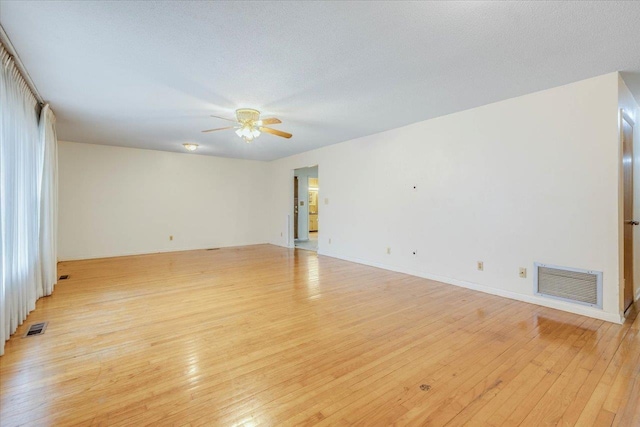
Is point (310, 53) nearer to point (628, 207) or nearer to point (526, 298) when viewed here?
point (526, 298)

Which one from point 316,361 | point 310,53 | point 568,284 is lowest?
point 316,361

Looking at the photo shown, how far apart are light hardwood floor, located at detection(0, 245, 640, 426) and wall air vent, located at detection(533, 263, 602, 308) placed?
0.22 m

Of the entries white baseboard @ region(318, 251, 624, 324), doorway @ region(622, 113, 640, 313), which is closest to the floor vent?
white baseboard @ region(318, 251, 624, 324)

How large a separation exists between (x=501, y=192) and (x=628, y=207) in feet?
3.88

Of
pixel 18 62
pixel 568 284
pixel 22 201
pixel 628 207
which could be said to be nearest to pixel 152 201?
pixel 22 201

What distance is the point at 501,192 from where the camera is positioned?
11.5ft

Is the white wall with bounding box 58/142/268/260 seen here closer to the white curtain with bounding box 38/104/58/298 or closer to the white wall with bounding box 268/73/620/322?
the white curtain with bounding box 38/104/58/298

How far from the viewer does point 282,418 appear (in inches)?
58.6

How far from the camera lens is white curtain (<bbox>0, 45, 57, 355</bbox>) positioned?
2.25 metres

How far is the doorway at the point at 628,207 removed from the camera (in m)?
2.92

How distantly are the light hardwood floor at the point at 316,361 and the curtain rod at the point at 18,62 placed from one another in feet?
7.81

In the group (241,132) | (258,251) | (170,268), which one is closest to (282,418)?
(241,132)

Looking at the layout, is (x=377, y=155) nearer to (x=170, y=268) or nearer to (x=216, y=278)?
(x=216, y=278)

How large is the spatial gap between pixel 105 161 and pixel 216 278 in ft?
13.6
